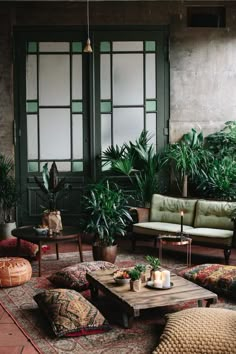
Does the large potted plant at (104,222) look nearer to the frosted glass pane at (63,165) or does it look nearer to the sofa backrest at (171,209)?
the sofa backrest at (171,209)

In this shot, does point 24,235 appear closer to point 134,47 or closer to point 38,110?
point 38,110

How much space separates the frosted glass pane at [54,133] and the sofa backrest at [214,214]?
2.48m

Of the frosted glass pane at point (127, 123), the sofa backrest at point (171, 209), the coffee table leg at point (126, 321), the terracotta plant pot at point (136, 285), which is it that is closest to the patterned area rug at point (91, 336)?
the coffee table leg at point (126, 321)

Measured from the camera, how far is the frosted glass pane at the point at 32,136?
865cm

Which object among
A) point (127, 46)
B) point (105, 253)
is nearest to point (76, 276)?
point (105, 253)

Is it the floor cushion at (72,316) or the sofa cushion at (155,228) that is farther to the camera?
the sofa cushion at (155,228)

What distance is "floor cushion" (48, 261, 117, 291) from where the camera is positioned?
5.43 metres

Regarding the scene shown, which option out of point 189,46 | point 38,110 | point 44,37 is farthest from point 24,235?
point 189,46

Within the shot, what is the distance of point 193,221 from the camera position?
24.0ft

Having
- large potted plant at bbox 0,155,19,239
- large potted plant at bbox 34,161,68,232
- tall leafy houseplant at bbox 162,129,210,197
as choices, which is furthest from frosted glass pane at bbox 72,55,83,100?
large potted plant at bbox 34,161,68,232

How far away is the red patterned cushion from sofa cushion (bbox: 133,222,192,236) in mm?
1387

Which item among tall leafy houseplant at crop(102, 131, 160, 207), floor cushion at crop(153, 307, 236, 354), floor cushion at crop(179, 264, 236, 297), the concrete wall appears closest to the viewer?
floor cushion at crop(153, 307, 236, 354)

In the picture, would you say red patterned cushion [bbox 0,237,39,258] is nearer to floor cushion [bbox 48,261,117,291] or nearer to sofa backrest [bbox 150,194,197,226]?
floor cushion [bbox 48,261,117,291]

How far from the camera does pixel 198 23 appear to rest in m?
8.70
